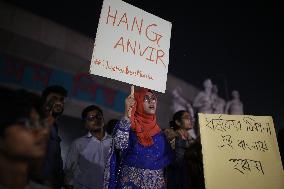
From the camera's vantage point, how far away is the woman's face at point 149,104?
280 cm

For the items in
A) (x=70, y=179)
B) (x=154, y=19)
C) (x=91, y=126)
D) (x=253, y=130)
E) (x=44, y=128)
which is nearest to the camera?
(x=44, y=128)

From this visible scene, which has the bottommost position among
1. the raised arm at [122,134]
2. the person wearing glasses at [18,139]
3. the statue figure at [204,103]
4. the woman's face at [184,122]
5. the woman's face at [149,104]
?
the person wearing glasses at [18,139]

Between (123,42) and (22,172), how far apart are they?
1452 mm

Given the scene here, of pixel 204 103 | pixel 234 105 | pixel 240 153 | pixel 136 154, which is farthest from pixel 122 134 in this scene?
pixel 234 105

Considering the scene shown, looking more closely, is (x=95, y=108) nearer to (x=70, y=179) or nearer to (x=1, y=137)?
(x=70, y=179)

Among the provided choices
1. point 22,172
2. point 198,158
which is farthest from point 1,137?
point 198,158

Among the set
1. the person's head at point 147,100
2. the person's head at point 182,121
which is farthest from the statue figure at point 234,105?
the person's head at point 147,100

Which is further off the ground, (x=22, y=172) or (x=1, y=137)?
(x=1, y=137)

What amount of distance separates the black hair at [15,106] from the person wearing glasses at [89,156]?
1.72m

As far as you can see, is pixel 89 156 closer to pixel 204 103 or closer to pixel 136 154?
pixel 136 154

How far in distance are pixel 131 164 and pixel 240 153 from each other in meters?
0.85

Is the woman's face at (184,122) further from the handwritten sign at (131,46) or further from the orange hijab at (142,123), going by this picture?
the handwritten sign at (131,46)

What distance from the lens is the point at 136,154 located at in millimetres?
2584

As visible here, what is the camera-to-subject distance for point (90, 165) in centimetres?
343
